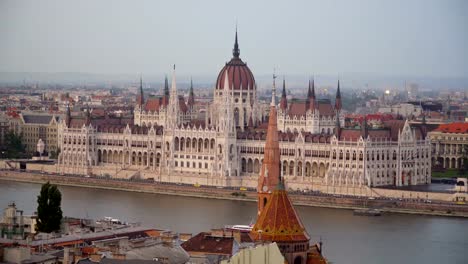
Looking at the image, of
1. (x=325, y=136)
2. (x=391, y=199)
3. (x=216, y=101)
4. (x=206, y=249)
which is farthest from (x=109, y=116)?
(x=206, y=249)

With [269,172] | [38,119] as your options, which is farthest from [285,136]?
[269,172]

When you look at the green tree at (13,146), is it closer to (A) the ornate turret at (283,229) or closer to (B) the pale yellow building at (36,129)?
(B) the pale yellow building at (36,129)

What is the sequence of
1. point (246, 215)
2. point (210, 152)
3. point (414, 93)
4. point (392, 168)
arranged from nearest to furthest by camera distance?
point (246, 215) → point (392, 168) → point (210, 152) → point (414, 93)

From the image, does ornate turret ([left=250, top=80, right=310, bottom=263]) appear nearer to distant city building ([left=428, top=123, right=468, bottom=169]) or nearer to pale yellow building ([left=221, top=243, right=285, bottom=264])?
pale yellow building ([left=221, top=243, right=285, bottom=264])

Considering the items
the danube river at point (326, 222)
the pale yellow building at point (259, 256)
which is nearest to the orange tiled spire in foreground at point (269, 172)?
the danube river at point (326, 222)

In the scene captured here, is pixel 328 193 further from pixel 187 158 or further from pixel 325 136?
pixel 187 158

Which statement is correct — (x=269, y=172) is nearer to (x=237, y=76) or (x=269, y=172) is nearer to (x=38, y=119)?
(x=237, y=76)
